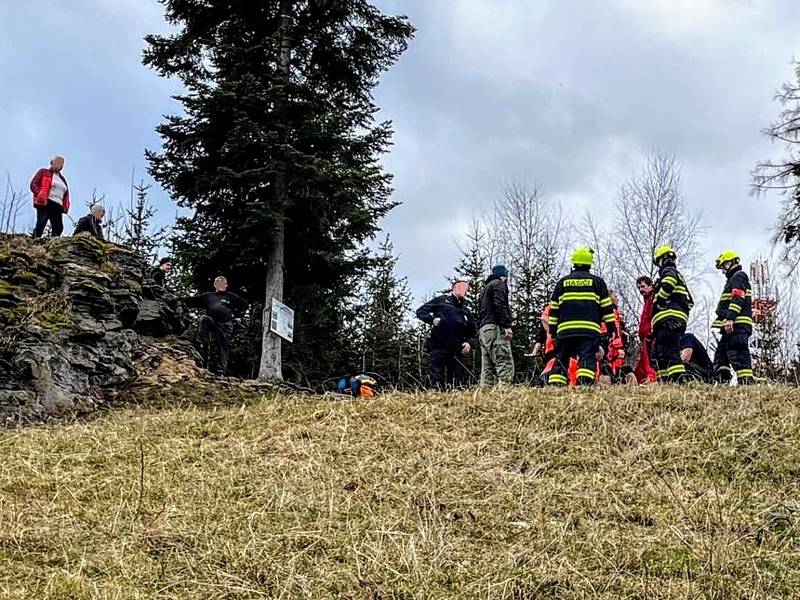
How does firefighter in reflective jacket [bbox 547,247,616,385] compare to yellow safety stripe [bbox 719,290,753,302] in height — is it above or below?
below

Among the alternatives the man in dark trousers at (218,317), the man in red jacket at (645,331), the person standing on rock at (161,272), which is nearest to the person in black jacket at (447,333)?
the man in red jacket at (645,331)

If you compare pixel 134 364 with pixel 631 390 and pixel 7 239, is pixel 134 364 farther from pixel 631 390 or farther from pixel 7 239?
pixel 631 390

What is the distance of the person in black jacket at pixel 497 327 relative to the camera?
11539mm

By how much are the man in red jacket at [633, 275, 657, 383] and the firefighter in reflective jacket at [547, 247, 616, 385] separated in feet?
3.63

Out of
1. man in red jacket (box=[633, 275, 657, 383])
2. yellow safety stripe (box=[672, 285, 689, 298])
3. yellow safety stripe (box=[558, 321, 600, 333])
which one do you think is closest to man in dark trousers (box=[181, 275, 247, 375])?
yellow safety stripe (box=[558, 321, 600, 333])

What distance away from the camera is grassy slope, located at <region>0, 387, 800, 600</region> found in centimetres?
468

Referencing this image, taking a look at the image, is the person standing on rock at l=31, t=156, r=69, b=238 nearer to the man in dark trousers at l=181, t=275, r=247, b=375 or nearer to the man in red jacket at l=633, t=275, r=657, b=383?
the man in dark trousers at l=181, t=275, r=247, b=375

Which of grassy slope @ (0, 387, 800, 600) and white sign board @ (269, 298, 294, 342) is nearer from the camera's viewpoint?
grassy slope @ (0, 387, 800, 600)

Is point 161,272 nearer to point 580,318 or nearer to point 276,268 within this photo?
point 276,268

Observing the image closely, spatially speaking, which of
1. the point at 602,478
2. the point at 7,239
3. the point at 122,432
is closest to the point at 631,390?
the point at 602,478

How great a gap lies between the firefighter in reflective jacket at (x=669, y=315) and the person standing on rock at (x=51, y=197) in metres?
10.3

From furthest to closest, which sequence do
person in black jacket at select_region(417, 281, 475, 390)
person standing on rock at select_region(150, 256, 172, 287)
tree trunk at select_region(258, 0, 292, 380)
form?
tree trunk at select_region(258, 0, 292, 380), person standing on rock at select_region(150, 256, 172, 287), person in black jacket at select_region(417, 281, 475, 390)

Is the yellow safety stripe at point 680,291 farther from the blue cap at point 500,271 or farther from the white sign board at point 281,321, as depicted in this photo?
the white sign board at point 281,321

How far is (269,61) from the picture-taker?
736 inches
